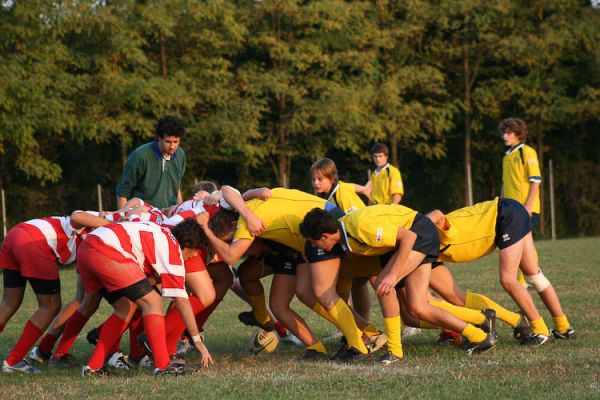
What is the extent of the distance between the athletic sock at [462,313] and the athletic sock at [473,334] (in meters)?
0.22

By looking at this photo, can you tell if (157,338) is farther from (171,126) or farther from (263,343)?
(171,126)

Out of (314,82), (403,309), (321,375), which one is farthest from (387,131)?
(321,375)

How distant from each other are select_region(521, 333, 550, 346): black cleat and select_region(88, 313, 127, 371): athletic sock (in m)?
2.97

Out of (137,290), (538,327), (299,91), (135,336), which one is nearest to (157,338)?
(137,290)

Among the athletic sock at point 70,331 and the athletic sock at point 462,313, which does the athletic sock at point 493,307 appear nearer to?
the athletic sock at point 462,313

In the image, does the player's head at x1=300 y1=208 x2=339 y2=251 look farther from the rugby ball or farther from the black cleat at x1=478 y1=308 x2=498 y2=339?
the black cleat at x1=478 y1=308 x2=498 y2=339

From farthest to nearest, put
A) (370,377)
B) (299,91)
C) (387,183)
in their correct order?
(299,91) → (387,183) → (370,377)

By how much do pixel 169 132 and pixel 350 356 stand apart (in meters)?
2.59

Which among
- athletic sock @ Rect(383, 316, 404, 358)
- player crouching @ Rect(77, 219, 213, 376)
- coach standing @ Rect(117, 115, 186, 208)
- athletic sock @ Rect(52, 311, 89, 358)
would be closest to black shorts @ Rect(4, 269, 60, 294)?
athletic sock @ Rect(52, 311, 89, 358)

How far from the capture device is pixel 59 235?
6891 millimetres

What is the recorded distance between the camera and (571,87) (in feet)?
83.0

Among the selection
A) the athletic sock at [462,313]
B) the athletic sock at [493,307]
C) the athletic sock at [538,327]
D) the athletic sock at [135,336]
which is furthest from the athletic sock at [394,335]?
the athletic sock at [135,336]

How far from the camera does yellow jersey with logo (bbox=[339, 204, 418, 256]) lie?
21.0ft

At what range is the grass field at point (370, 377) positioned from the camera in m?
5.43
